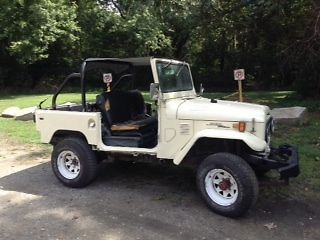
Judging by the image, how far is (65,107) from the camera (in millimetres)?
6957

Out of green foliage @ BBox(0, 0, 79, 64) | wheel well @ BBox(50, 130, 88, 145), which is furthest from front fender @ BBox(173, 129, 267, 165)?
green foliage @ BBox(0, 0, 79, 64)

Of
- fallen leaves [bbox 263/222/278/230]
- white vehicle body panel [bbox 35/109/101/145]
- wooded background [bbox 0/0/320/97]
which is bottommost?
fallen leaves [bbox 263/222/278/230]

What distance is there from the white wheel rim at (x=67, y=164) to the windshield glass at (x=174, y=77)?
1.69m

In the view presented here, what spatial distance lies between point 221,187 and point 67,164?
93.2 inches

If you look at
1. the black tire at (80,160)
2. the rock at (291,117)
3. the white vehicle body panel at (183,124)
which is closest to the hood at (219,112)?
the white vehicle body panel at (183,124)

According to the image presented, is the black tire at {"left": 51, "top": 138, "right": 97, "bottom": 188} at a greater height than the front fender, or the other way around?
the front fender

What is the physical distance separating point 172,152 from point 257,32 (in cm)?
1111

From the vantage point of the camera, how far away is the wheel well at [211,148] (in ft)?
17.7

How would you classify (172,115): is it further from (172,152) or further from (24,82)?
(24,82)

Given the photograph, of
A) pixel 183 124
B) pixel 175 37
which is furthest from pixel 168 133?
pixel 175 37

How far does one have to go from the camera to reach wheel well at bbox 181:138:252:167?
213 inches

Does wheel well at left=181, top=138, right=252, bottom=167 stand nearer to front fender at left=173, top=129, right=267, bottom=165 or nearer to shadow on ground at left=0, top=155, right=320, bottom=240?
front fender at left=173, top=129, right=267, bottom=165

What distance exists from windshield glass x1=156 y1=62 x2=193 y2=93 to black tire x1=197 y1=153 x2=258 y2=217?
3.97 ft

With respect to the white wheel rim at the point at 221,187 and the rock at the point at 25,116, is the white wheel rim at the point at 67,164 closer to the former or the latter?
the white wheel rim at the point at 221,187
